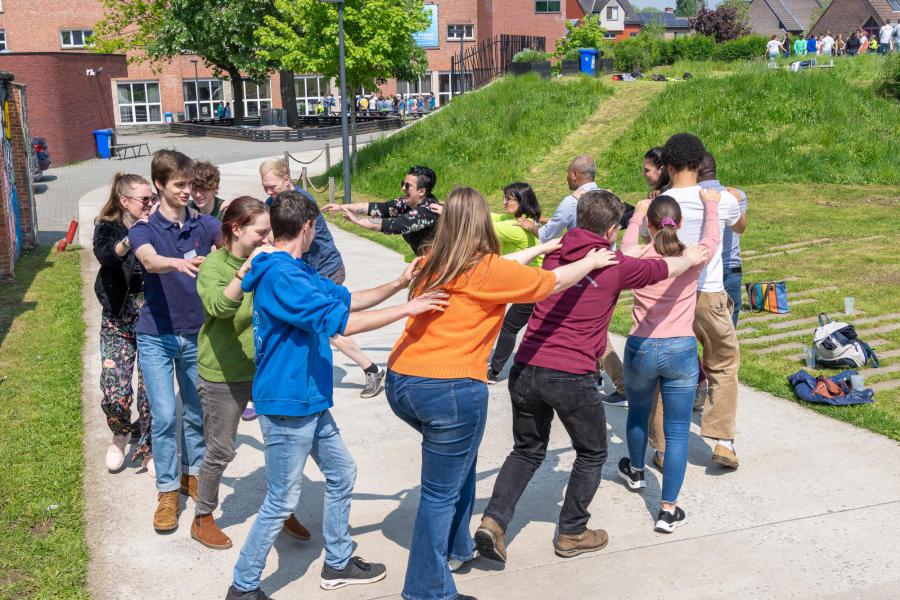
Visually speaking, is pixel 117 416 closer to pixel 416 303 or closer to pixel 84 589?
pixel 84 589

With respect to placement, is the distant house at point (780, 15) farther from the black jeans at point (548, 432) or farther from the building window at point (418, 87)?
the black jeans at point (548, 432)

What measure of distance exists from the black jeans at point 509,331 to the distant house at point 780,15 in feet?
294

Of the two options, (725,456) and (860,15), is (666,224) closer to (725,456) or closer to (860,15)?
(725,456)

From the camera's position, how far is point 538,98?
2453 centimetres

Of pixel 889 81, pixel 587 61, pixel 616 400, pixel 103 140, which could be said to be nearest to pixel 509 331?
pixel 616 400

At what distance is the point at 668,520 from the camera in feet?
15.9

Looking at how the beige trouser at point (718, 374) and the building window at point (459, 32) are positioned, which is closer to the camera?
the beige trouser at point (718, 374)

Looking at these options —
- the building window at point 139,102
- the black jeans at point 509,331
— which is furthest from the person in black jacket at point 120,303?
the building window at point 139,102

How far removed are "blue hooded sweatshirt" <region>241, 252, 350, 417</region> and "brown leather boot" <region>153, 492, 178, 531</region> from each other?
1.42 m

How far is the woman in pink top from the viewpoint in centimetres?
477

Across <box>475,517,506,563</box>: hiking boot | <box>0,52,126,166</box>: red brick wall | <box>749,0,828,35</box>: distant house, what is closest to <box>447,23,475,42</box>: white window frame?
<box>0,52,126,166</box>: red brick wall

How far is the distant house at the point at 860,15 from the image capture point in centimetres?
6619

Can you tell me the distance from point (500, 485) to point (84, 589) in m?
2.12

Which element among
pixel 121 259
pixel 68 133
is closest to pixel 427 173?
pixel 121 259
